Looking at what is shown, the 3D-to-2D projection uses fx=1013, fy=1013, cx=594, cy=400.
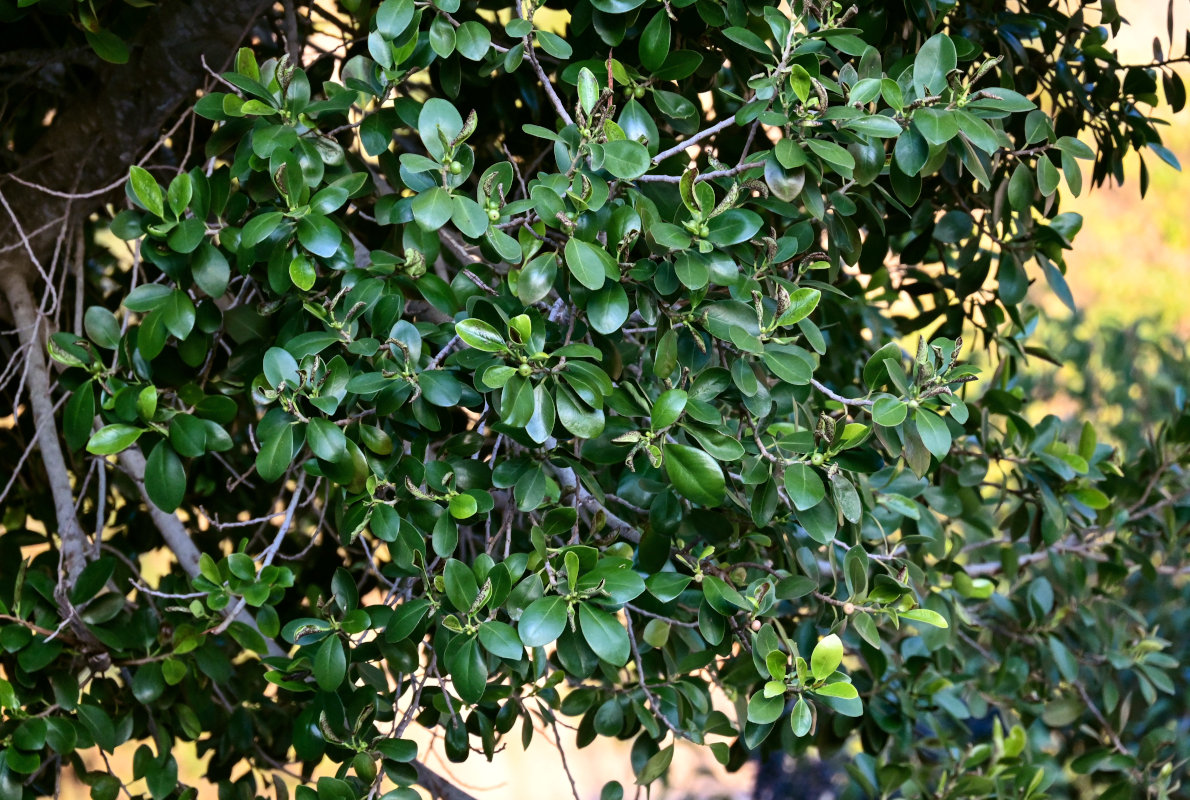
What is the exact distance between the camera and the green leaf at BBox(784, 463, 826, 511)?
827mm

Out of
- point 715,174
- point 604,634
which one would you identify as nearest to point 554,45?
point 715,174

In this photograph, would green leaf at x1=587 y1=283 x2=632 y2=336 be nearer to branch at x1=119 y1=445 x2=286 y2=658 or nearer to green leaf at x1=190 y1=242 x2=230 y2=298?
green leaf at x1=190 y1=242 x2=230 y2=298

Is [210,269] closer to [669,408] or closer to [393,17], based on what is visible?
[393,17]

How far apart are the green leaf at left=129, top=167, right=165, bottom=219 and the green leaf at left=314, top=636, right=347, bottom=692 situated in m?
0.42

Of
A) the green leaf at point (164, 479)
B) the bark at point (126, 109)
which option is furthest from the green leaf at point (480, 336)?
the bark at point (126, 109)

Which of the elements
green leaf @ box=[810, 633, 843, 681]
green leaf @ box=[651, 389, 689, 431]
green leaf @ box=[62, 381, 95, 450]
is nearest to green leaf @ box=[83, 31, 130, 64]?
green leaf @ box=[62, 381, 95, 450]

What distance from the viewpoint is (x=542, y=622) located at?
795mm

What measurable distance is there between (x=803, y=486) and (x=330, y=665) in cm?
43

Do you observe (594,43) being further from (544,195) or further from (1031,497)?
(1031,497)

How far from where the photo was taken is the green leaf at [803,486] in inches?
32.6

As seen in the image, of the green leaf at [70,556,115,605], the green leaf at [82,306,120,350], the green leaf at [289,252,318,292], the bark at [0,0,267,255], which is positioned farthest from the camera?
the bark at [0,0,267,255]

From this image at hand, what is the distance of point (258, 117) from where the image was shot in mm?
933

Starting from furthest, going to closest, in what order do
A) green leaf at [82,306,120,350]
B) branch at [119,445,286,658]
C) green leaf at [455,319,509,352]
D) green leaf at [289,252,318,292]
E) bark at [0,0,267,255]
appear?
1. branch at [119,445,286,658]
2. bark at [0,0,267,255]
3. green leaf at [82,306,120,350]
4. green leaf at [289,252,318,292]
5. green leaf at [455,319,509,352]

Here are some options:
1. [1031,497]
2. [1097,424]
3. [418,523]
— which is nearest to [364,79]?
[418,523]
